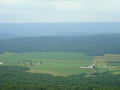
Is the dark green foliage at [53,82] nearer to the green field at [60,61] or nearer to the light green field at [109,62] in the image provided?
the green field at [60,61]

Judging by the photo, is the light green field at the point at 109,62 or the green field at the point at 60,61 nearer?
the green field at the point at 60,61

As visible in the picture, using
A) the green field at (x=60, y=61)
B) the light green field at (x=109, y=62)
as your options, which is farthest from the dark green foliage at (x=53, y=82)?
the light green field at (x=109, y=62)

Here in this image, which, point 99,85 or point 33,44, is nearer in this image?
point 99,85

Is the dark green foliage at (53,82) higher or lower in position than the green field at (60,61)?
lower

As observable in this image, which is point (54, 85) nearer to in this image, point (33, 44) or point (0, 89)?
point (0, 89)

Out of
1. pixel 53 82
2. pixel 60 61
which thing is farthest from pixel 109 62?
pixel 53 82

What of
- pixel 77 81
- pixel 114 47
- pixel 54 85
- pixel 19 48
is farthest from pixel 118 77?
pixel 19 48
